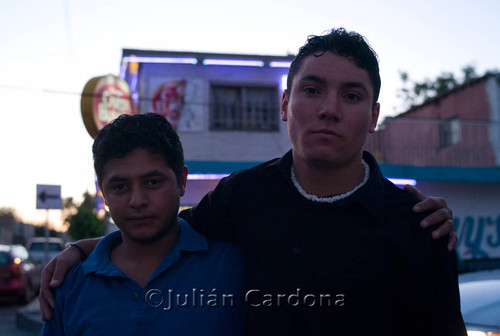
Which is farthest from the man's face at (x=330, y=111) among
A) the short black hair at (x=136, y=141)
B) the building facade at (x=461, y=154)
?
the building facade at (x=461, y=154)

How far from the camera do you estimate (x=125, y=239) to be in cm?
238

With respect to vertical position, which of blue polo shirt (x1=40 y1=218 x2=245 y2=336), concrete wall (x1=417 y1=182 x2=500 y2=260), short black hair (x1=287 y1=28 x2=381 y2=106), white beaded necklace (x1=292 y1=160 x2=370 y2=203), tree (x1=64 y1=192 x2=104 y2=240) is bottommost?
tree (x1=64 y1=192 x2=104 y2=240)

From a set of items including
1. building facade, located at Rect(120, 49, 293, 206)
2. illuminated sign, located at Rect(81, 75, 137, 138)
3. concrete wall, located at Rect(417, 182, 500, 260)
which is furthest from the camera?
building facade, located at Rect(120, 49, 293, 206)

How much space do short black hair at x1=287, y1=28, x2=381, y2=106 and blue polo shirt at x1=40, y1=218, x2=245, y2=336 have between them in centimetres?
82

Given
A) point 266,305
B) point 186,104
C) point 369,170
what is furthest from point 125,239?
point 186,104

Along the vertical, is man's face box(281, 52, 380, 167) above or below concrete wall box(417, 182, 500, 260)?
above

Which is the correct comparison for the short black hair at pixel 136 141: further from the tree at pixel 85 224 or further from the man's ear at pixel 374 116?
the tree at pixel 85 224

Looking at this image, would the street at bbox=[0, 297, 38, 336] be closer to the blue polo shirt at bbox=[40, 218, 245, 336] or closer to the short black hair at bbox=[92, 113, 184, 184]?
the blue polo shirt at bbox=[40, 218, 245, 336]

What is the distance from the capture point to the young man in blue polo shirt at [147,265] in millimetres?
2121

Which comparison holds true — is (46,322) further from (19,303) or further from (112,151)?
(19,303)

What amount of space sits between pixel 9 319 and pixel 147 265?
10.7m

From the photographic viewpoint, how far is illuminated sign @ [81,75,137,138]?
38.5ft

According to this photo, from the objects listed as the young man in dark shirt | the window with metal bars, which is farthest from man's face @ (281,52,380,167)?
the window with metal bars

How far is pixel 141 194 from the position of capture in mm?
2232
